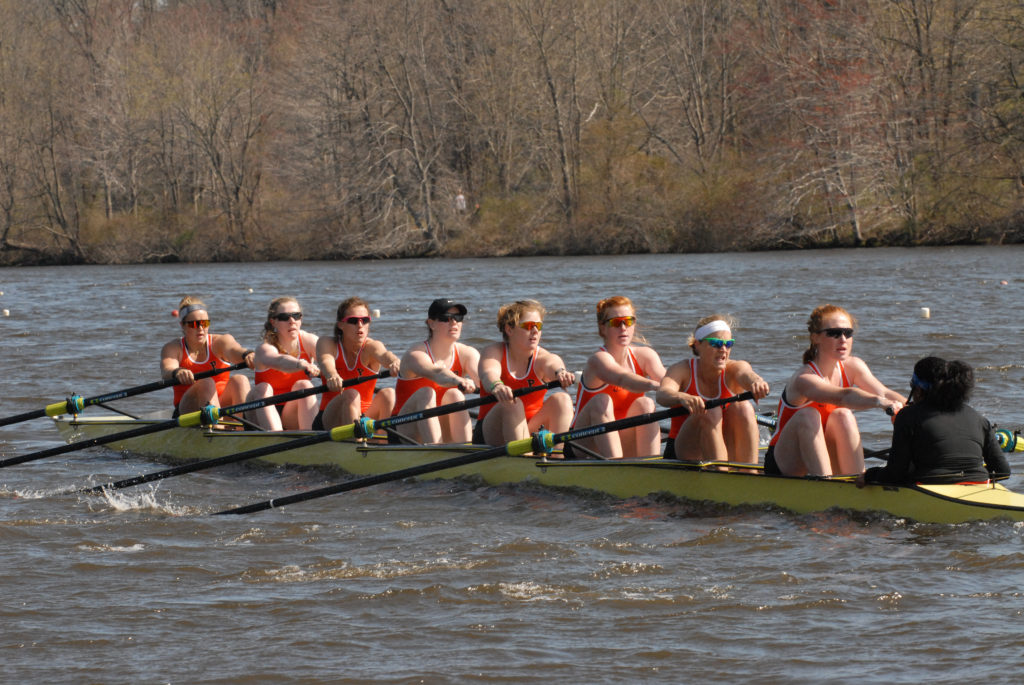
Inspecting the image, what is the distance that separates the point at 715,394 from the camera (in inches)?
301

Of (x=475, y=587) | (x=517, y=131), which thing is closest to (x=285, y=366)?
(x=475, y=587)

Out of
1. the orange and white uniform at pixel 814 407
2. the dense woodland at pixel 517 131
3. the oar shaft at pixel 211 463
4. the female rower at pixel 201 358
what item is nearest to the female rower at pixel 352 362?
the oar shaft at pixel 211 463

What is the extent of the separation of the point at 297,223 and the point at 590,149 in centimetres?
957

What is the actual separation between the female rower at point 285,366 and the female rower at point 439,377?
0.82 m

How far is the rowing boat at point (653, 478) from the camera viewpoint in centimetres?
684

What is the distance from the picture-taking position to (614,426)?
25.6ft

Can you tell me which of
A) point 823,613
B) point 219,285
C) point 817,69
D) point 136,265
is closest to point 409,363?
point 823,613

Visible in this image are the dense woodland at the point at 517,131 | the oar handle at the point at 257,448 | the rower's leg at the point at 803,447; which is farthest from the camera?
the dense woodland at the point at 517,131

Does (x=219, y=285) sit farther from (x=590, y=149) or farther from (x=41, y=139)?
(x=41, y=139)

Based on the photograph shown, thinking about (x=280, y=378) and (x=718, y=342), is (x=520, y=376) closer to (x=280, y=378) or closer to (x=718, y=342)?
(x=718, y=342)

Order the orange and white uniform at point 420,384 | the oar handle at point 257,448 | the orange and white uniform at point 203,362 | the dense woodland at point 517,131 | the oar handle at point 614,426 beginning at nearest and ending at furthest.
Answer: the oar handle at point 614,426, the oar handle at point 257,448, the orange and white uniform at point 420,384, the orange and white uniform at point 203,362, the dense woodland at point 517,131

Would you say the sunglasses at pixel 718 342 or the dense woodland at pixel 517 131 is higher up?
the dense woodland at pixel 517 131

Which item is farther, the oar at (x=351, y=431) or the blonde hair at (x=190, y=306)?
the blonde hair at (x=190, y=306)

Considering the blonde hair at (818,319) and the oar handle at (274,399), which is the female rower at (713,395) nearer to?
the blonde hair at (818,319)
